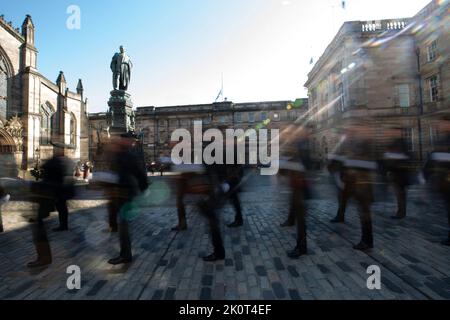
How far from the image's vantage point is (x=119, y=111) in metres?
12.0

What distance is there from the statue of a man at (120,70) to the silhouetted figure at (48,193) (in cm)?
909

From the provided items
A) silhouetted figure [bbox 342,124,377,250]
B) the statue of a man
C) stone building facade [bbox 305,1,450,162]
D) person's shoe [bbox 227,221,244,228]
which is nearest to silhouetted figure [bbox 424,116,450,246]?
silhouetted figure [bbox 342,124,377,250]

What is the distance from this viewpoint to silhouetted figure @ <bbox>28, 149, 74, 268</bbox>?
11.9 feet

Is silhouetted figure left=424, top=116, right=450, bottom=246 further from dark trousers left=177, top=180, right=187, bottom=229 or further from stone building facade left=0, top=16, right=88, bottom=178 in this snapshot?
stone building facade left=0, top=16, right=88, bottom=178

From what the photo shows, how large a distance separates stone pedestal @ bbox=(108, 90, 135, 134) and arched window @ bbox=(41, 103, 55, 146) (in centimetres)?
2289

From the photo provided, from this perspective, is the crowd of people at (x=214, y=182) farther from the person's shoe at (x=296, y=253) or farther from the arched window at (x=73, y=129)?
the arched window at (x=73, y=129)

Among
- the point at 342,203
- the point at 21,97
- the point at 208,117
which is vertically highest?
the point at 208,117

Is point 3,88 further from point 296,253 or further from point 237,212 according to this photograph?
point 296,253

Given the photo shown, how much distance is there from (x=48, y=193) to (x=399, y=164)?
295 inches

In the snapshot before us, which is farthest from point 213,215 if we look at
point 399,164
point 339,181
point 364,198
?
point 399,164
